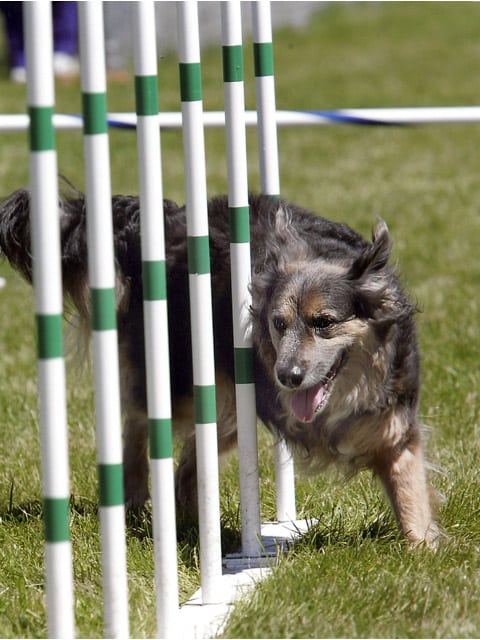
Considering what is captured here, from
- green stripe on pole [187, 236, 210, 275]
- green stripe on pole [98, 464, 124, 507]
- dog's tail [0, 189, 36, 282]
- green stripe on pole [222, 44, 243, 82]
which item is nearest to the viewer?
green stripe on pole [98, 464, 124, 507]

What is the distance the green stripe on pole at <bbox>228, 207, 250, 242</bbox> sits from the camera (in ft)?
11.3

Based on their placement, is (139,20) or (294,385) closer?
(139,20)

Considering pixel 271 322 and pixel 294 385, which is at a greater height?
pixel 271 322

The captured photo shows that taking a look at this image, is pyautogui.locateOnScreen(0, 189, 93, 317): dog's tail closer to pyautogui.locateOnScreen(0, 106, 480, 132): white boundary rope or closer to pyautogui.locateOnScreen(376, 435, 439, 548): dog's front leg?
pyautogui.locateOnScreen(0, 106, 480, 132): white boundary rope

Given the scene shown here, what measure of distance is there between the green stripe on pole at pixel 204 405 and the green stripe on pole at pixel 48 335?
2.76 feet

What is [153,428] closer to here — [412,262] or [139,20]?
[139,20]

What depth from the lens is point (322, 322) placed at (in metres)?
3.50

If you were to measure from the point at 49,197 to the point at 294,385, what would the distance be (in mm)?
1267

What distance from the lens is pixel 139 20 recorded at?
2748 millimetres

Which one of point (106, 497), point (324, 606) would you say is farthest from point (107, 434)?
point (324, 606)

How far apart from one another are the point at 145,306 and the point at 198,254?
377mm

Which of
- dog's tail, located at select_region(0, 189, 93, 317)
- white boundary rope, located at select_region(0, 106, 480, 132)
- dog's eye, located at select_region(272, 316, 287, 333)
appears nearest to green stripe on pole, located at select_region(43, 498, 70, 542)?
dog's eye, located at select_region(272, 316, 287, 333)

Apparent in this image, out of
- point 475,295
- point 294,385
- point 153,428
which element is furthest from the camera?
point 475,295

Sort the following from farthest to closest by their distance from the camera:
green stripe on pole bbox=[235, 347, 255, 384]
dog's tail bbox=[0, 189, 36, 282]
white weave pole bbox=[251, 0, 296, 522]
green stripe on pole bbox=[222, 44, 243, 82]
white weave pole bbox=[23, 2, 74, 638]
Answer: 1. dog's tail bbox=[0, 189, 36, 282]
2. white weave pole bbox=[251, 0, 296, 522]
3. green stripe on pole bbox=[235, 347, 255, 384]
4. green stripe on pole bbox=[222, 44, 243, 82]
5. white weave pole bbox=[23, 2, 74, 638]
